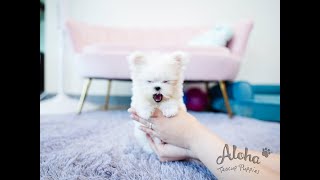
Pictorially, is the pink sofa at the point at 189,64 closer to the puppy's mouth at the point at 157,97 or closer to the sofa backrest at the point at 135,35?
the sofa backrest at the point at 135,35

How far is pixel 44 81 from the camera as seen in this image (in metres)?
2.17

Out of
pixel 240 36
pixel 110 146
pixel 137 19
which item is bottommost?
pixel 110 146

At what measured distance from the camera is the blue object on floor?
135 centimetres

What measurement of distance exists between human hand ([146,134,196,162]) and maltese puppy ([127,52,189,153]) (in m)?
0.08

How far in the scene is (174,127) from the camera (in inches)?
23.4

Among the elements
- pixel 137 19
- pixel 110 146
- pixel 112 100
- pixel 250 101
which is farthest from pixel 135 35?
pixel 110 146

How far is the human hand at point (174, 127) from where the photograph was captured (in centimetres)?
58

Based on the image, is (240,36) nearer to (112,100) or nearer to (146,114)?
(112,100)

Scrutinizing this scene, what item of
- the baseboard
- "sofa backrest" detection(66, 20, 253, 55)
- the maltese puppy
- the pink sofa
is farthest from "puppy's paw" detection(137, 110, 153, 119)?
"sofa backrest" detection(66, 20, 253, 55)

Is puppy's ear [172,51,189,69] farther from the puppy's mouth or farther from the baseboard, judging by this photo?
the baseboard

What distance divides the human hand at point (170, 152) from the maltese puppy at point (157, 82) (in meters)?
0.08

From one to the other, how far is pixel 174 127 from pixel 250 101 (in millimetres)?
984

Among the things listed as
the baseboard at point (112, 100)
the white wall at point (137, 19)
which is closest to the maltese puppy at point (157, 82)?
the baseboard at point (112, 100)
